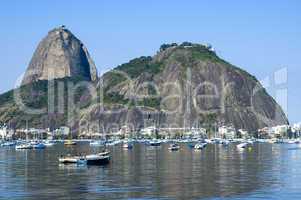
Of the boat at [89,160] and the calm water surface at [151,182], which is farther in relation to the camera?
the boat at [89,160]

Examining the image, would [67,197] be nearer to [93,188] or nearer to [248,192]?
[93,188]

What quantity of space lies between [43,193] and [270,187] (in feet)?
66.8

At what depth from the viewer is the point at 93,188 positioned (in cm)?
6009

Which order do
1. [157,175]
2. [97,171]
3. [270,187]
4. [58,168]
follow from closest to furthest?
1. [270,187]
2. [157,175]
3. [97,171]
4. [58,168]

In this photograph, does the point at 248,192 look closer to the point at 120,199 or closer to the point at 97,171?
the point at 120,199

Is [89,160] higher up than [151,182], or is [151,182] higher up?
[89,160]

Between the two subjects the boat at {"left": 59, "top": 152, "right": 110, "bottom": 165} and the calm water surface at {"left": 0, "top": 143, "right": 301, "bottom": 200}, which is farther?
the boat at {"left": 59, "top": 152, "right": 110, "bottom": 165}

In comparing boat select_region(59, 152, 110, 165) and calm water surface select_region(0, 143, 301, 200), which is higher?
boat select_region(59, 152, 110, 165)

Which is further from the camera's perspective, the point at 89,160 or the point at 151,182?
the point at 89,160

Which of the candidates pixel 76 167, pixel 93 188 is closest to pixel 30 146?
pixel 76 167

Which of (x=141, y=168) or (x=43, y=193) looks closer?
(x=43, y=193)

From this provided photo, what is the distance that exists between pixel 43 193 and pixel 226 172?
2757 cm

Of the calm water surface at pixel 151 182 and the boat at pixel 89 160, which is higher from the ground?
the boat at pixel 89 160

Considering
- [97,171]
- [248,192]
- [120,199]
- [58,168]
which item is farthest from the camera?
[58,168]
